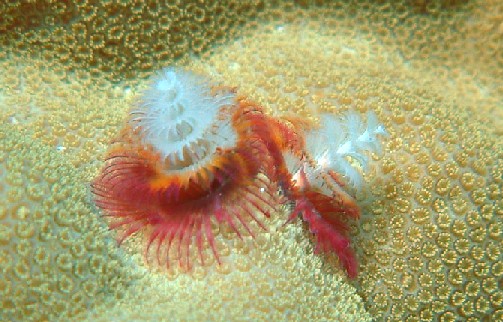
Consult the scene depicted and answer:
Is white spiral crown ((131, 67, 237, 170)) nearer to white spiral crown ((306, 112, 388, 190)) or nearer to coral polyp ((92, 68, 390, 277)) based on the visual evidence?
coral polyp ((92, 68, 390, 277))

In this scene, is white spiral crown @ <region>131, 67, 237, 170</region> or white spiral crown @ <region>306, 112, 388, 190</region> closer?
white spiral crown @ <region>131, 67, 237, 170</region>

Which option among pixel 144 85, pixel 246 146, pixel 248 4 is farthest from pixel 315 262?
pixel 248 4

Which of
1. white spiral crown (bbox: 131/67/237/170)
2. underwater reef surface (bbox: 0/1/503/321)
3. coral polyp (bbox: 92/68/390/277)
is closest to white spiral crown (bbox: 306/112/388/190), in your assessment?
coral polyp (bbox: 92/68/390/277)

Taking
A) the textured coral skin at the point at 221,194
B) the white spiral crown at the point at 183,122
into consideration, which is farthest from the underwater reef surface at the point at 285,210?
the white spiral crown at the point at 183,122

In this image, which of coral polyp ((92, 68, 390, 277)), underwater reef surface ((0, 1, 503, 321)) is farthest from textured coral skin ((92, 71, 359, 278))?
underwater reef surface ((0, 1, 503, 321))

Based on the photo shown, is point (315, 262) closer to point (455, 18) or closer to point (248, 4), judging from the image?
point (248, 4)

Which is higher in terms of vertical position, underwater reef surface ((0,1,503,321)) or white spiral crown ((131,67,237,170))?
white spiral crown ((131,67,237,170))
